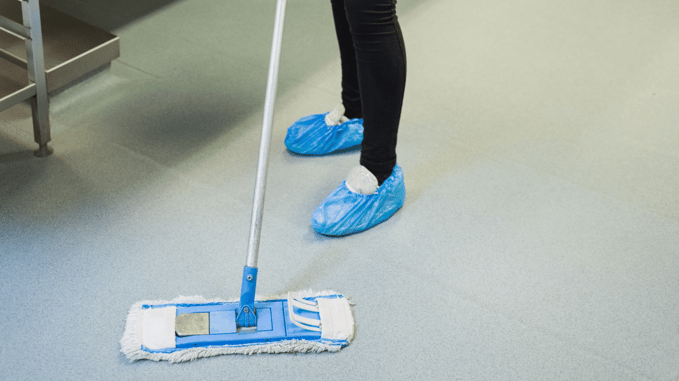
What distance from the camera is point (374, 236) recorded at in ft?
4.05

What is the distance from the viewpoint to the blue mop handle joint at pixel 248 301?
0.94 m

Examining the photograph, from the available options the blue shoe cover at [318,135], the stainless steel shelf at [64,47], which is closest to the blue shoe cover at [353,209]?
the blue shoe cover at [318,135]

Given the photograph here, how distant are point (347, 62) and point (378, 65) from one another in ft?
0.90

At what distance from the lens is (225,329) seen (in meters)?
0.96

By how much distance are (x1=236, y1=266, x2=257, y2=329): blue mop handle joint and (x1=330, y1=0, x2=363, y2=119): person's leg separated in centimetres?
49

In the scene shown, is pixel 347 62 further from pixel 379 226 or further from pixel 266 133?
pixel 266 133

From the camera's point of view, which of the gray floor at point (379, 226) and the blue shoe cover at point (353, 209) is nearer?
the gray floor at point (379, 226)

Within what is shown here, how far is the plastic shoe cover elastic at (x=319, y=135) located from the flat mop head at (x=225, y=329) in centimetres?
48

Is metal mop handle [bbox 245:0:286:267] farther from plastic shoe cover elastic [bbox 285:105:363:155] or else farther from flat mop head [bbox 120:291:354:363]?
plastic shoe cover elastic [bbox 285:105:363:155]

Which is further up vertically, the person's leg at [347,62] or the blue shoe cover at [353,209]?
the person's leg at [347,62]

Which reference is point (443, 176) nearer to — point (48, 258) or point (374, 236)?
point (374, 236)

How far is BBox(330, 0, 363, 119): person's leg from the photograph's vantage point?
49.8 inches

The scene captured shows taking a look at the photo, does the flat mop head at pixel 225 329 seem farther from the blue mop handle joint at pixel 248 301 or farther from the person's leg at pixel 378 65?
the person's leg at pixel 378 65

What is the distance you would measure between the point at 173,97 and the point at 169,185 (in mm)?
359
